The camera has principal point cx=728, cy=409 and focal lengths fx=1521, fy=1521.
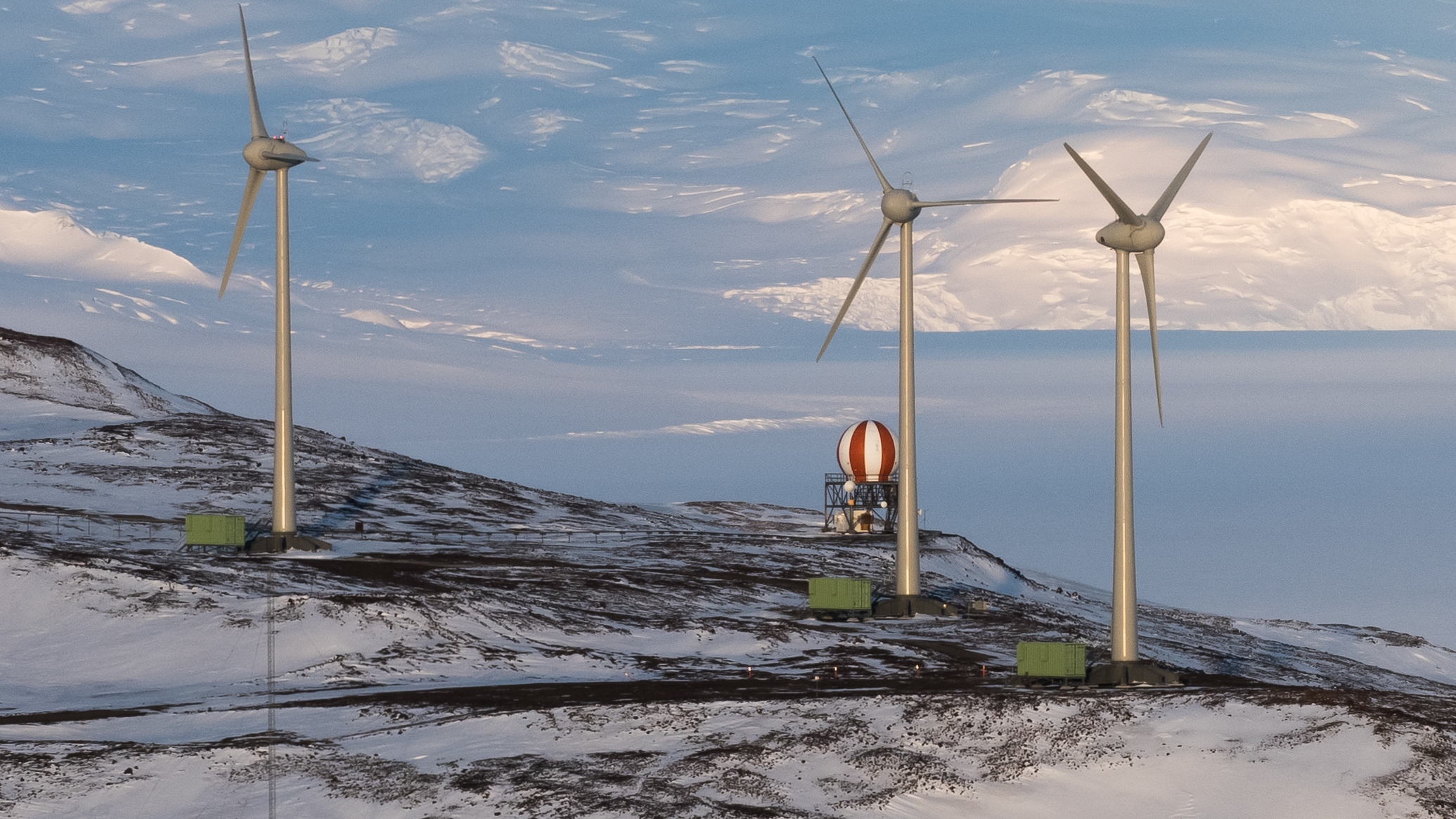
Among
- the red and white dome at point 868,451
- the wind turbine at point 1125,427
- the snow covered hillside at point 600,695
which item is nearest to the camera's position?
the snow covered hillside at point 600,695

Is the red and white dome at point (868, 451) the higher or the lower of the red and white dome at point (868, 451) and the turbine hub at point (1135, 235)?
the lower

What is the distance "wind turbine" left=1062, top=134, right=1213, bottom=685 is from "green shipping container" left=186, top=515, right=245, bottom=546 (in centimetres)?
6281

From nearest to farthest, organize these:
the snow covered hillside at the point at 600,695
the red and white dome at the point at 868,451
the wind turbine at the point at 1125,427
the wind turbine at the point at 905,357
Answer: the snow covered hillside at the point at 600,695, the wind turbine at the point at 1125,427, the wind turbine at the point at 905,357, the red and white dome at the point at 868,451

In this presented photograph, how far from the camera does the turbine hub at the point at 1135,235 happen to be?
218ft

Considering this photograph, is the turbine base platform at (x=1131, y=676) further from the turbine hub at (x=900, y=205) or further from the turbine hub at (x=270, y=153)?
the turbine hub at (x=270, y=153)

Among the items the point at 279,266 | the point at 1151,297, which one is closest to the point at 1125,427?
the point at 1151,297

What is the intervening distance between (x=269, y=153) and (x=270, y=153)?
0.07 metres

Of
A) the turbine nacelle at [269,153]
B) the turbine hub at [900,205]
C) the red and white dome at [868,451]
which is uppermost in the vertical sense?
the turbine nacelle at [269,153]

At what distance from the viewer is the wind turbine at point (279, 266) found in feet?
332

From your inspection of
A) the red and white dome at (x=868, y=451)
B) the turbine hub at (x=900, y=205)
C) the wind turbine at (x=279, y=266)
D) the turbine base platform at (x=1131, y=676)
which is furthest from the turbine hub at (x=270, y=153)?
the turbine base platform at (x=1131, y=676)

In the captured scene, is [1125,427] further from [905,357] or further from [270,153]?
[270,153]

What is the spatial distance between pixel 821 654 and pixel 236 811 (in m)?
38.8

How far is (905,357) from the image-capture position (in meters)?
91.1

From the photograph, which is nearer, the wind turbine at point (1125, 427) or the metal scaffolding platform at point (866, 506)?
the wind turbine at point (1125, 427)
